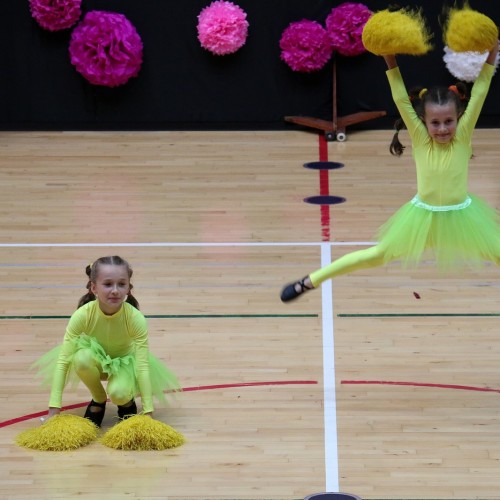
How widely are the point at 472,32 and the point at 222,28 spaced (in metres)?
5.38

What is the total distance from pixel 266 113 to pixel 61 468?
6.36 meters

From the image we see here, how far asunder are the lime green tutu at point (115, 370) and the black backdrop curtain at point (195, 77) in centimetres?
538

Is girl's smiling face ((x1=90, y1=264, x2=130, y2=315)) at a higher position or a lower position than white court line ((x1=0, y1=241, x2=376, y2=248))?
lower

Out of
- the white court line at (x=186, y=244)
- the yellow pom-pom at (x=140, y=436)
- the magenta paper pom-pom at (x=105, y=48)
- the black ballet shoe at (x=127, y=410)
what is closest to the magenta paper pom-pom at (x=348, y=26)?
the magenta paper pom-pom at (x=105, y=48)

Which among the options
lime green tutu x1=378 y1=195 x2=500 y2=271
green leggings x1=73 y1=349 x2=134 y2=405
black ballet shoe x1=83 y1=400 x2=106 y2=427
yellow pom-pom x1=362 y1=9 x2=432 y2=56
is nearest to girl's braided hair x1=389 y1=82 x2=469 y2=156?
yellow pom-pom x1=362 y1=9 x2=432 y2=56

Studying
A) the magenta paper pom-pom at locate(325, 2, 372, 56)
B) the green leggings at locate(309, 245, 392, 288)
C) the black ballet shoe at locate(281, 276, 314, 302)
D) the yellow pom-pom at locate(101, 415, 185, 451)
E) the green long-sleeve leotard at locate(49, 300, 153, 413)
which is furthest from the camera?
the magenta paper pom-pom at locate(325, 2, 372, 56)

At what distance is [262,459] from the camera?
4684mm

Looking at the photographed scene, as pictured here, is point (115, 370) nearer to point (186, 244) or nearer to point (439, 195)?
point (439, 195)

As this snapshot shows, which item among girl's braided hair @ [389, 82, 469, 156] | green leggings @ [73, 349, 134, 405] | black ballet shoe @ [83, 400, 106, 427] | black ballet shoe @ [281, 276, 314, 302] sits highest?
girl's braided hair @ [389, 82, 469, 156]

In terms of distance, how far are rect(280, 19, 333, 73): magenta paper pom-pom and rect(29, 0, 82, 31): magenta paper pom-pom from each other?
1787mm

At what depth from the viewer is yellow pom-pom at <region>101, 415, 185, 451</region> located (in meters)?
4.74

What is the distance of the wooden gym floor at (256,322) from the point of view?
4.59 m

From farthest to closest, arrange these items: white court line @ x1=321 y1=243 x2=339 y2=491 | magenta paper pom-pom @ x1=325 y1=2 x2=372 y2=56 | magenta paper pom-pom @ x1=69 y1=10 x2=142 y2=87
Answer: magenta paper pom-pom @ x1=69 y1=10 x2=142 y2=87, magenta paper pom-pom @ x1=325 y1=2 x2=372 y2=56, white court line @ x1=321 y1=243 x2=339 y2=491

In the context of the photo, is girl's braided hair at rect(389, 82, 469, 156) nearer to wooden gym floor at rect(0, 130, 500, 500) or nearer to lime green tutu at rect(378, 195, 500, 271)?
lime green tutu at rect(378, 195, 500, 271)
